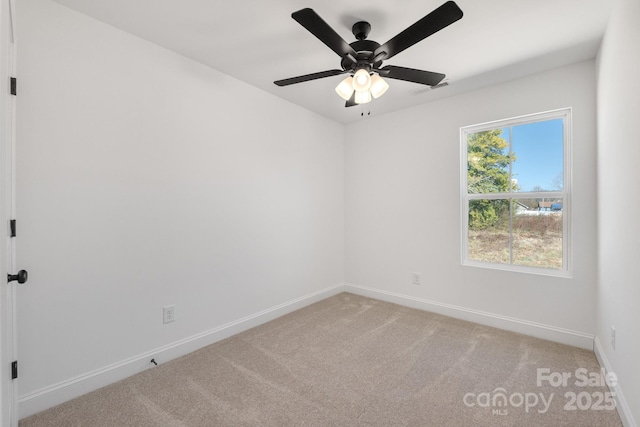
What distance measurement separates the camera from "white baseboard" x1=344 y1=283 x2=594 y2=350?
8.34ft

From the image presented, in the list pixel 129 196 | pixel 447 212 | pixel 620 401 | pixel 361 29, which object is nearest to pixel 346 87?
pixel 361 29

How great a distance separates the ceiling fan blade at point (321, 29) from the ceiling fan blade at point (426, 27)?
21 cm

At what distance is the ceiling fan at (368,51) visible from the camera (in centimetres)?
148

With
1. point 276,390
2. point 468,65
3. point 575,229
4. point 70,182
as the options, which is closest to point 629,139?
point 575,229

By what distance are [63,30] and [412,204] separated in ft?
11.4

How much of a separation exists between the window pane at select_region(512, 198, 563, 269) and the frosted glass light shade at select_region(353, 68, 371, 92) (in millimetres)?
2128

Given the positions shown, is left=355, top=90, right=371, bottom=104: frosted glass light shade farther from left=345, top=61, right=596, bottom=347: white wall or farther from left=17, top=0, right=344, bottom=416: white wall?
left=345, top=61, right=596, bottom=347: white wall

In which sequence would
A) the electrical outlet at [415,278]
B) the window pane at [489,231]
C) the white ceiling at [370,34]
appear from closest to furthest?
the white ceiling at [370,34] → the window pane at [489,231] → the electrical outlet at [415,278]

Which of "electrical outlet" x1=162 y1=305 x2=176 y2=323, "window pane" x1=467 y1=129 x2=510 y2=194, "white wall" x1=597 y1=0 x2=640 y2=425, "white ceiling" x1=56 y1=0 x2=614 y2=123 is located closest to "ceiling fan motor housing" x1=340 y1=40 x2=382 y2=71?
"white ceiling" x1=56 y1=0 x2=614 y2=123

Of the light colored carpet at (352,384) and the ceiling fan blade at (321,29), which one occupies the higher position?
the ceiling fan blade at (321,29)

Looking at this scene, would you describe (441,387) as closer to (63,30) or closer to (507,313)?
(507,313)

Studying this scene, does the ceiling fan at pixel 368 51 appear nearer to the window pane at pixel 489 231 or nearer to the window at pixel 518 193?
the window at pixel 518 193

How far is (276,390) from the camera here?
196 cm

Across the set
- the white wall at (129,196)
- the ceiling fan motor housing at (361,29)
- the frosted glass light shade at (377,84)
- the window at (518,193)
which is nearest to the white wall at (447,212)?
the window at (518,193)
